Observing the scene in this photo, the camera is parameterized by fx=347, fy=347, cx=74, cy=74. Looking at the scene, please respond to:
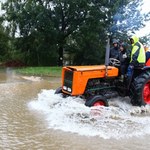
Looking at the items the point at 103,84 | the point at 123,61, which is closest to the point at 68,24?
the point at 123,61

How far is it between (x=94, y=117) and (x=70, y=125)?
0.67 metres

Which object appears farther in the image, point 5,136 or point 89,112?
point 89,112

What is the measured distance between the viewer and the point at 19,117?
8.11 m

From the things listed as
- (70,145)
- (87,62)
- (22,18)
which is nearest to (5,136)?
(70,145)

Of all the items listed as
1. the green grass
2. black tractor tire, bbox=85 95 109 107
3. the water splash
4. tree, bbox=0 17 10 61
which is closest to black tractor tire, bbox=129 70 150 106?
the water splash

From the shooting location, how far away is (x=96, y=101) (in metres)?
8.29

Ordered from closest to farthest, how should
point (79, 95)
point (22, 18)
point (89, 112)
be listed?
1. point (89, 112)
2. point (79, 95)
3. point (22, 18)

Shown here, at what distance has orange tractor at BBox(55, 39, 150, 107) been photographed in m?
8.37

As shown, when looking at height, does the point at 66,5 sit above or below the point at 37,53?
above

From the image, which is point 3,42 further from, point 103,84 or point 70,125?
point 70,125

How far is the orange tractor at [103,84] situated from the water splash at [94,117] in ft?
0.74

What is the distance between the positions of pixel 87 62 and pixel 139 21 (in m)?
4.89

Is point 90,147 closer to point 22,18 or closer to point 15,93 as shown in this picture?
point 15,93

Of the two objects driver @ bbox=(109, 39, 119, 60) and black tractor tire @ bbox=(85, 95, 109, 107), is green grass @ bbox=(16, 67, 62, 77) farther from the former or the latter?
black tractor tire @ bbox=(85, 95, 109, 107)
